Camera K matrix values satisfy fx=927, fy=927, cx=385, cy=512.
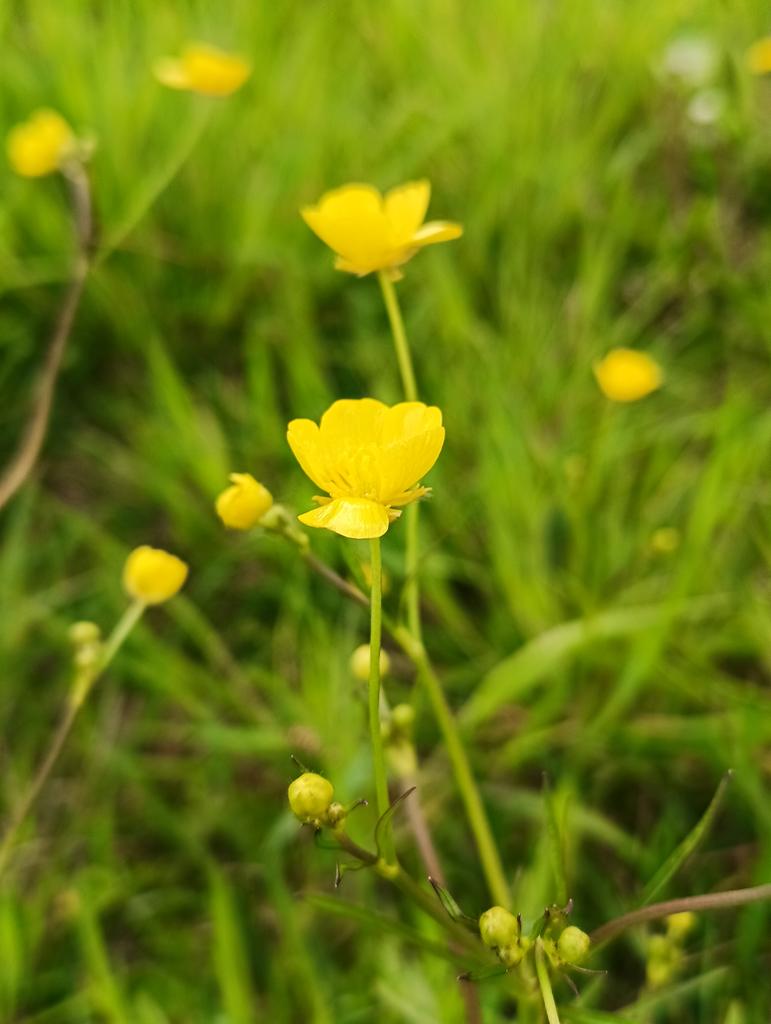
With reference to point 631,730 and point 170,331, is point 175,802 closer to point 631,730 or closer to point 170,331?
point 631,730

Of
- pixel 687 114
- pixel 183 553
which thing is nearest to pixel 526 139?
pixel 687 114

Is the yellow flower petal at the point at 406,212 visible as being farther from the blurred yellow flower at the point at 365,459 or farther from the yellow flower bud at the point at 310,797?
the yellow flower bud at the point at 310,797

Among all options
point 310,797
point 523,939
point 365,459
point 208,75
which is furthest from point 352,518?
point 208,75

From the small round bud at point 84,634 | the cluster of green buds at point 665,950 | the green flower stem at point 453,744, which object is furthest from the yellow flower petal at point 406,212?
the cluster of green buds at point 665,950

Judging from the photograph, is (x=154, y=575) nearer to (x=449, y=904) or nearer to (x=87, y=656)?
(x=87, y=656)

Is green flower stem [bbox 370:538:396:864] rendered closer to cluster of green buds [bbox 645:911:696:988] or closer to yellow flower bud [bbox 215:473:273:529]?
yellow flower bud [bbox 215:473:273:529]

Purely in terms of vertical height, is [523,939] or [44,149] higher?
[44,149]
